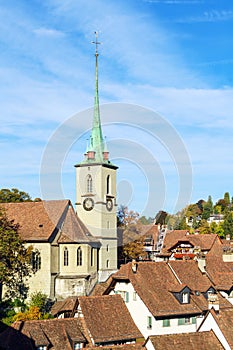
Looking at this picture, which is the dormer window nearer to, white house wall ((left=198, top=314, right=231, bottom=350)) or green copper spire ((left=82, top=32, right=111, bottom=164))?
white house wall ((left=198, top=314, right=231, bottom=350))

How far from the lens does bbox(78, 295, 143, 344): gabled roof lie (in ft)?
150

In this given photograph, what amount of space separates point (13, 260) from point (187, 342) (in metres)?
26.5

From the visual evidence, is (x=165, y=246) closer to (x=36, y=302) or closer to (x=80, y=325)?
(x=36, y=302)

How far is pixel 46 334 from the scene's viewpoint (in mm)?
44438

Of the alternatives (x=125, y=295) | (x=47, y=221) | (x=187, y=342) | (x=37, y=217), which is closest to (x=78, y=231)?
(x=47, y=221)

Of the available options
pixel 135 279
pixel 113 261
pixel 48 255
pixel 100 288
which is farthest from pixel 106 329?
pixel 113 261

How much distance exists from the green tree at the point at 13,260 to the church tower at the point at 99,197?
1150 cm

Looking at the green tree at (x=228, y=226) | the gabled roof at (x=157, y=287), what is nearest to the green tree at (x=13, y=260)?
the gabled roof at (x=157, y=287)

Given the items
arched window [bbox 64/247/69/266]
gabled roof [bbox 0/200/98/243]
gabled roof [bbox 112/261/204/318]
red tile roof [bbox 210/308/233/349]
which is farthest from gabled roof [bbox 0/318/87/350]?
arched window [bbox 64/247/69/266]

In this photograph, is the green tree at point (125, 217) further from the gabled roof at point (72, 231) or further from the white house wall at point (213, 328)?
the white house wall at point (213, 328)

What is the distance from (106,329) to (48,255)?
2013 centimetres

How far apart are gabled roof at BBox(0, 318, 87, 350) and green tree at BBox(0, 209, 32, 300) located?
14.5 meters

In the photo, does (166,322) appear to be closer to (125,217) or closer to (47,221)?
(47,221)

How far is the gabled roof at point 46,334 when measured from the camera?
43.2 metres
